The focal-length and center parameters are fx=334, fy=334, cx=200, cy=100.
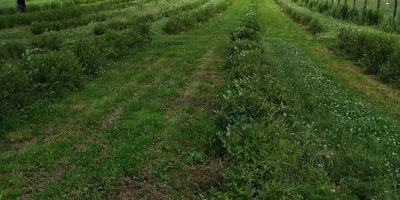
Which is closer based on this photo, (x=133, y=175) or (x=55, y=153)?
(x=133, y=175)

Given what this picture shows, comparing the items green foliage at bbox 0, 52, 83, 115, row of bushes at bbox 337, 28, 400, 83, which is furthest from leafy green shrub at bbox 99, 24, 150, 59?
row of bushes at bbox 337, 28, 400, 83

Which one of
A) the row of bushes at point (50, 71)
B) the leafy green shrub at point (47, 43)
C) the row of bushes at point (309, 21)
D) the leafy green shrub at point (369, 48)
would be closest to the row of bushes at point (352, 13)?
the row of bushes at point (309, 21)

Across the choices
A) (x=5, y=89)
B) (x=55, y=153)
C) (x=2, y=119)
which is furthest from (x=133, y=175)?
(x=5, y=89)

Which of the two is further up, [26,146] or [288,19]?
[288,19]

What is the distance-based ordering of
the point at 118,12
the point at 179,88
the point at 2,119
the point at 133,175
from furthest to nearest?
the point at 118,12 < the point at 179,88 < the point at 2,119 < the point at 133,175

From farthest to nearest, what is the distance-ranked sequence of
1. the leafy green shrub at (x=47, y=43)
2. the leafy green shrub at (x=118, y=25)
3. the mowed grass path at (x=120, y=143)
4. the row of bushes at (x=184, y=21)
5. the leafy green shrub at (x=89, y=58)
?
the row of bushes at (x=184, y=21) → the leafy green shrub at (x=118, y=25) → the leafy green shrub at (x=47, y=43) → the leafy green shrub at (x=89, y=58) → the mowed grass path at (x=120, y=143)

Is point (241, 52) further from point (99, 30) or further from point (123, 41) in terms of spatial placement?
point (99, 30)

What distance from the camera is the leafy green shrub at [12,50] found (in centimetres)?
1156

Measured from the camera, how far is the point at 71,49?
10.5 m

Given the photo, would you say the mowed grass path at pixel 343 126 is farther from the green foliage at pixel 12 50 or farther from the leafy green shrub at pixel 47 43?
A: the green foliage at pixel 12 50

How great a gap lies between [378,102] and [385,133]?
253 centimetres

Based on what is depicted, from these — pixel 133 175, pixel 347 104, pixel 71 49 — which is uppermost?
pixel 71 49

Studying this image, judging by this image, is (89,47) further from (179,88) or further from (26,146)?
(26,146)

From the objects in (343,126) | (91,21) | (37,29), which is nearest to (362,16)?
(343,126)
